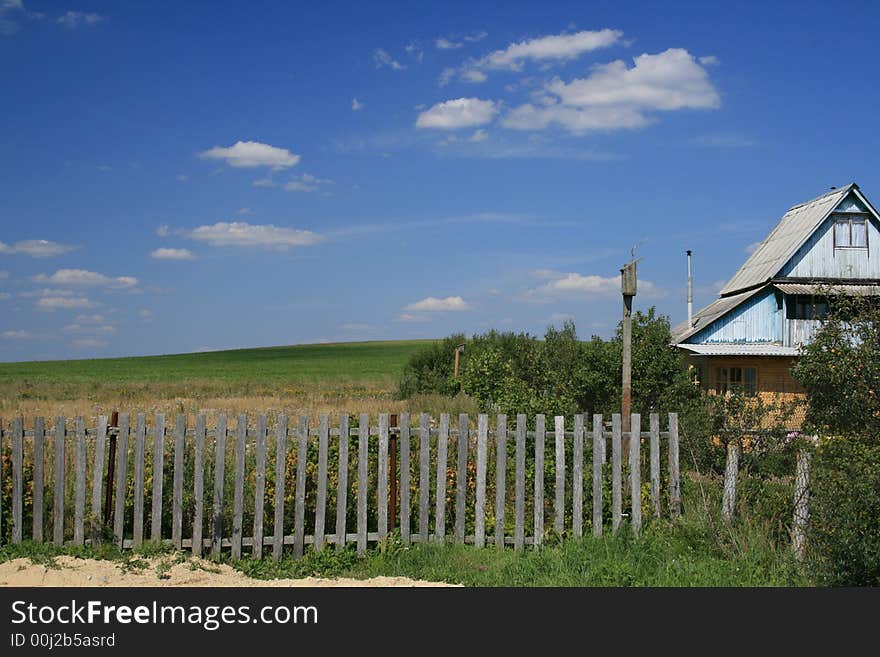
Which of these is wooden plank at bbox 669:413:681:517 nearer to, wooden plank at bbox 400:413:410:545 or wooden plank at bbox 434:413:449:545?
wooden plank at bbox 434:413:449:545

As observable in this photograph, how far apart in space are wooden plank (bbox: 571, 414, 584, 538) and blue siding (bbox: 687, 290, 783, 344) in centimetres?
2035

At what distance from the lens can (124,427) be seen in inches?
342

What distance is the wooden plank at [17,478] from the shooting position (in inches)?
342

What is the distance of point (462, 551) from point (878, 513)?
4.13 m

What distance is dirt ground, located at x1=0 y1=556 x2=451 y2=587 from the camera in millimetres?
7586

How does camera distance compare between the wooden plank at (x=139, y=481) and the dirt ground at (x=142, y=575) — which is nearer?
the dirt ground at (x=142, y=575)

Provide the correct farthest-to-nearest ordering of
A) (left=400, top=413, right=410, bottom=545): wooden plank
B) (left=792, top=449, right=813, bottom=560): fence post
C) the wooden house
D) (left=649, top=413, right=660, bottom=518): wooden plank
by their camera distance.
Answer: the wooden house
(left=649, top=413, right=660, bottom=518): wooden plank
(left=400, top=413, right=410, bottom=545): wooden plank
(left=792, top=449, right=813, bottom=560): fence post

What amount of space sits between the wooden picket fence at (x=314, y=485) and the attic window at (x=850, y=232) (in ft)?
74.9

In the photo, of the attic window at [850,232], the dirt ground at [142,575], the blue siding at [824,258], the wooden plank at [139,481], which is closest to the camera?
the dirt ground at [142,575]

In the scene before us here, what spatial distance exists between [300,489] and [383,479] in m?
0.94

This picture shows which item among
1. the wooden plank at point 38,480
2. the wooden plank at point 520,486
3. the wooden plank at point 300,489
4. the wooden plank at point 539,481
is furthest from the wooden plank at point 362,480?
the wooden plank at point 38,480

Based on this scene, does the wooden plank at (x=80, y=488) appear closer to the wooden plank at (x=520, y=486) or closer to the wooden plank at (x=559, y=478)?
the wooden plank at (x=520, y=486)

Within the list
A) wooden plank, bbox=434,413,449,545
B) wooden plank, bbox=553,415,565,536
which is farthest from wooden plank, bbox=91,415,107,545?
wooden plank, bbox=553,415,565,536

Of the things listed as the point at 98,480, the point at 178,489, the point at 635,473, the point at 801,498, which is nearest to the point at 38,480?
the point at 98,480
